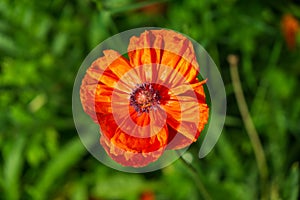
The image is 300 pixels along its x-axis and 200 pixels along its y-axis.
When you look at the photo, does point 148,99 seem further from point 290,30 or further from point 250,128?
point 290,30

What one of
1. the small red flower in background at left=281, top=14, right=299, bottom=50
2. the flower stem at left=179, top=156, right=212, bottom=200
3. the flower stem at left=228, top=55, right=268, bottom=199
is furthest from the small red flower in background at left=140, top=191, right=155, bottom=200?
the small red flower in background at left=281, top=14, right=299, bottom=50

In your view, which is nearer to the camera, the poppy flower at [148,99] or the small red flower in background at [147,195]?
the poppy flower at [148,99]

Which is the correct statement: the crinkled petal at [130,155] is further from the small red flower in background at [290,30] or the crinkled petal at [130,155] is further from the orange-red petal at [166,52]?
the small red flower in background at [290,30]

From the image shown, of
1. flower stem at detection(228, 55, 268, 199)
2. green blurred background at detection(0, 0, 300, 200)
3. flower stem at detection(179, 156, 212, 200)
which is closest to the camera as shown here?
flower stem at detection(179, 156, 212, 200)

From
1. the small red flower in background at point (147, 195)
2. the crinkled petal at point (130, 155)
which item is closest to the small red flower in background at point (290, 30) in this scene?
the small red flower in background at point (147, 195)

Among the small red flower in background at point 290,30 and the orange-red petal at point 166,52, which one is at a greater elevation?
the orange-red petal at point 166,52

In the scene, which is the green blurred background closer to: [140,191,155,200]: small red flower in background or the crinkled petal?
[140,191,155,200]: small red flower in background

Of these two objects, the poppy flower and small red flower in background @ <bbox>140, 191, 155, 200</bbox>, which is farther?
small red flower in background @ <bbox>140, 191, 155, 200</bbox>

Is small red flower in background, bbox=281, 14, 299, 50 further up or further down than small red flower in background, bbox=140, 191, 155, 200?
further up
